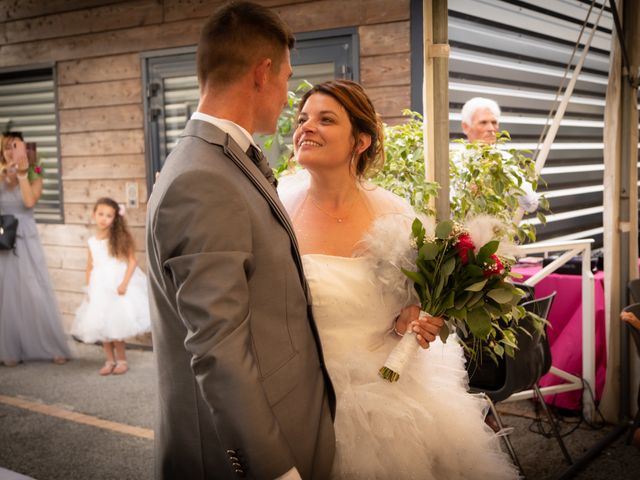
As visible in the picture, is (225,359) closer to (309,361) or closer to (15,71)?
(309,361)

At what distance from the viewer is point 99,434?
3.88 metres

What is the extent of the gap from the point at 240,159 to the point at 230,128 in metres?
0.10

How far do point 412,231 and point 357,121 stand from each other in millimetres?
524

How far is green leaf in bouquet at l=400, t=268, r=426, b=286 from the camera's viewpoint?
1908 millimetres

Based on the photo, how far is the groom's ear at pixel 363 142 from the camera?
2.27 metres

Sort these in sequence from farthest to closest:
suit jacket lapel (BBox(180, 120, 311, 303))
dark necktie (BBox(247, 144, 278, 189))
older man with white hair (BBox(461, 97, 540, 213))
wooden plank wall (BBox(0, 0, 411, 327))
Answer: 1. wooden plank wall (BBox(0, 0, 411, 327))
2. older man with white hair (BBox(461, 97, 540, 213))
3. dark necktie (BBox(247, 144, 278, 189))
4. suit jacket lapel (BBox(180, 120, 311, 303))

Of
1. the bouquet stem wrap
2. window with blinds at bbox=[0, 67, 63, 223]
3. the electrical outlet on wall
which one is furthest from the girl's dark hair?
the bouquet stem wrap

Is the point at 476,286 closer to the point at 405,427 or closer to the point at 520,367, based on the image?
the point at 405,427

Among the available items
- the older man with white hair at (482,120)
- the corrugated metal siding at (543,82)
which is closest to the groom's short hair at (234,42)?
the older man with white hair at (482,120)

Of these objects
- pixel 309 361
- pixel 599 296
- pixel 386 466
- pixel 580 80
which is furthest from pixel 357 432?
pixel 580 80

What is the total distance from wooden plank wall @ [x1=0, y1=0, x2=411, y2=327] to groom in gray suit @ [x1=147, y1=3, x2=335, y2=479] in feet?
11.4

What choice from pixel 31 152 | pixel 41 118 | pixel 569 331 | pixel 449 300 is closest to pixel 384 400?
pixel 449 300

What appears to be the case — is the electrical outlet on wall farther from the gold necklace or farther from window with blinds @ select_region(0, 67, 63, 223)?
the gold necklace

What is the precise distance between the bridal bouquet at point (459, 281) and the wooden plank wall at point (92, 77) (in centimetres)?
335
